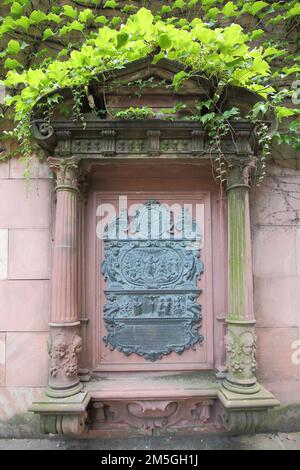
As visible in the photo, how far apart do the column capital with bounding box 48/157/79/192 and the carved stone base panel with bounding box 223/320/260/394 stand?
2504mm

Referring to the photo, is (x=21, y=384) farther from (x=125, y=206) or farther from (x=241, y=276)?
(x=241, y=276)

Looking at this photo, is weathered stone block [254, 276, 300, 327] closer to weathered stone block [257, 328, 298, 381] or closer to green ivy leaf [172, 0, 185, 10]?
weathered stone block [257, 328, 298, 381]

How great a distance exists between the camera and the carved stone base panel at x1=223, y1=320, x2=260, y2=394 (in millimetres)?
3484

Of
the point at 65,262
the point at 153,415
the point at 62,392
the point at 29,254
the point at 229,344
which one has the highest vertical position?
the point at 29,254

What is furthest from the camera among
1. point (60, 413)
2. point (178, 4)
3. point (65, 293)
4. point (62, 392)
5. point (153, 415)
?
point (178, 4)

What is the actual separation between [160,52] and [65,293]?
285cm

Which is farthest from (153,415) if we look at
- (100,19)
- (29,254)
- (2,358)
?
(100,19)

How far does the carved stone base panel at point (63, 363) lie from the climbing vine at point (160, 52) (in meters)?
2.26

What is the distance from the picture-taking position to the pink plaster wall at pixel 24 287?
4082 millimetres

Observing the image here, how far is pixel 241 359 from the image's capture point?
3.52 meters

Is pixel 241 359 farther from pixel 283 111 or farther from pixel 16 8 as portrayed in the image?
pixel 16 8

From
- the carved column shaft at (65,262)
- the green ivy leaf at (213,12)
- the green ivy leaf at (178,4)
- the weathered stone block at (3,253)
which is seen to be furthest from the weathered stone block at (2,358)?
the green ivy leaf at (213,12)

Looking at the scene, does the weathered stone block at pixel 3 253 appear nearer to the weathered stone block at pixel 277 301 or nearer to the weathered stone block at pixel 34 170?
the weathered stone block at pixel 34 170

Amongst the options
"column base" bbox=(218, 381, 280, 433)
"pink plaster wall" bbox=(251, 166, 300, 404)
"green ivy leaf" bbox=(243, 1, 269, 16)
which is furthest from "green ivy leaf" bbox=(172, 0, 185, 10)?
"column base" bbox=(218, 381, 280, 433)
